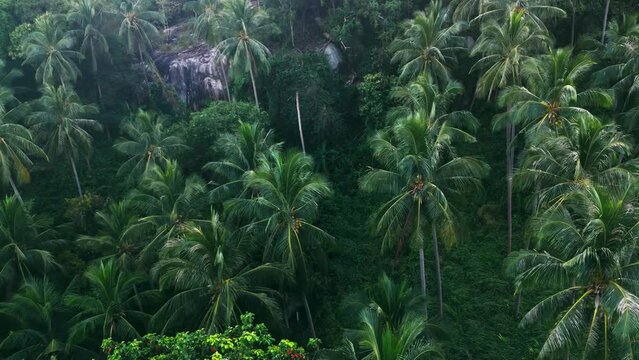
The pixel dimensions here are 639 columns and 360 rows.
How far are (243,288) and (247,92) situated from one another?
68.0ft

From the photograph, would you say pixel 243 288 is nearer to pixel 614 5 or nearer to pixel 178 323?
pixel 178 323

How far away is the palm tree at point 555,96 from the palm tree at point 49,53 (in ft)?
89.9

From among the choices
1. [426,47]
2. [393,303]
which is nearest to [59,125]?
[426,47]

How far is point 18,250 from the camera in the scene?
20.7 meters

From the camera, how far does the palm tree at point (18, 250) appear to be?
20719 millimetres

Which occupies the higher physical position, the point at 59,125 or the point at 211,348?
the point at 59,125

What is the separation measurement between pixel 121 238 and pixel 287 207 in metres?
8.11

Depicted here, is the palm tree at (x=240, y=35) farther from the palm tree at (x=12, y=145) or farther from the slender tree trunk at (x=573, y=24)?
the slender tree trunk at (x=573, y=24)

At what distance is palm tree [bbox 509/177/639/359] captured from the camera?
1086cm

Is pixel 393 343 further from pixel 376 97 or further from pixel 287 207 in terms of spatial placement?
pixel 376 97

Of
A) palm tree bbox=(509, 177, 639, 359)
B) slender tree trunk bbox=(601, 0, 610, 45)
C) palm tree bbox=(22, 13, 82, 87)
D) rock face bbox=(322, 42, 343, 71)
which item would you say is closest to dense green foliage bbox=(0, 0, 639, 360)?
palm tree bbox=(509, 177, 639, 359)

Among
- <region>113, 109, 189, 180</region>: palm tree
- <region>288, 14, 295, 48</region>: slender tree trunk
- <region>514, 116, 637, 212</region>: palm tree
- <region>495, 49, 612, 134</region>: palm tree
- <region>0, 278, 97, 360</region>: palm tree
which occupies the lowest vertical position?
<region>0, 278, 97, 360</region>: palm tree

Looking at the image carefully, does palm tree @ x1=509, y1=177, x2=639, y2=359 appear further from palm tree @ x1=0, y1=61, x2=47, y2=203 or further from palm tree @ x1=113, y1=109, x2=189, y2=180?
palm tree @ x1=0, y1=61, x2=47, y2=203

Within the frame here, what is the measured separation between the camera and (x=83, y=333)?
1741cm
